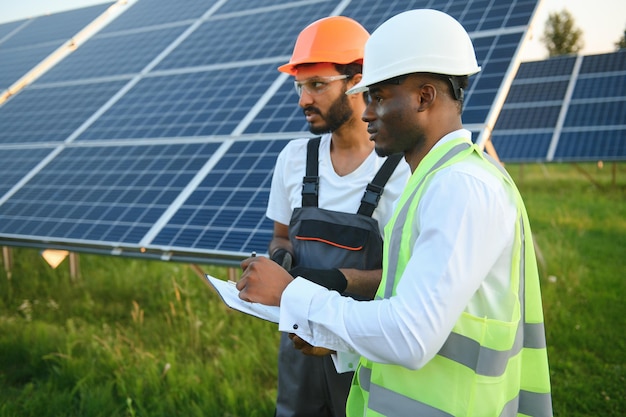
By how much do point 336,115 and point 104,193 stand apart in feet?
10.3

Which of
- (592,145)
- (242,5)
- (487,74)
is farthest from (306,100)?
(592,145)

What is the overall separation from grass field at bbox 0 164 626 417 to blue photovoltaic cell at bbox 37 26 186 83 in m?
2.40

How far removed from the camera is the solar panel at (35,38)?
350 inches

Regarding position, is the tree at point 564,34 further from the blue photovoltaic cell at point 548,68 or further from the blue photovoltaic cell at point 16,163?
the blue photovoltaic cell at point 16,163

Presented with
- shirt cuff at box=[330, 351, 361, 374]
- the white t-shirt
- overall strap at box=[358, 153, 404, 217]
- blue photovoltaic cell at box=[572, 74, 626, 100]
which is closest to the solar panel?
the white t-shirt

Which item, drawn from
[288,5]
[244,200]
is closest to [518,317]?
[244,200]

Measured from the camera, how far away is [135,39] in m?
8.07

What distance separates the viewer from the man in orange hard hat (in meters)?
2.62

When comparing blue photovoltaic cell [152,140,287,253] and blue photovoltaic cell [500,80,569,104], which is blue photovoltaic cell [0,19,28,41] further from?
blue photovoltaic cell [500,80,569,104]

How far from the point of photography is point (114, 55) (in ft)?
26.0

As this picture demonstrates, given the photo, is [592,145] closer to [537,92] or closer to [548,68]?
[537,92]

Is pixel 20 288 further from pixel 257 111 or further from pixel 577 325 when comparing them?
pixel 577 325

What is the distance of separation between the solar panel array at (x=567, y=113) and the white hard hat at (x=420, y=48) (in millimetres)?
9638

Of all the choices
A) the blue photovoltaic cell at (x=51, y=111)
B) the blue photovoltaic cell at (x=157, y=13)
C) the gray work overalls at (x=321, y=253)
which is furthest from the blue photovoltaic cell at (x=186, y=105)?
the gray work overalls at (x=321, y=253)
